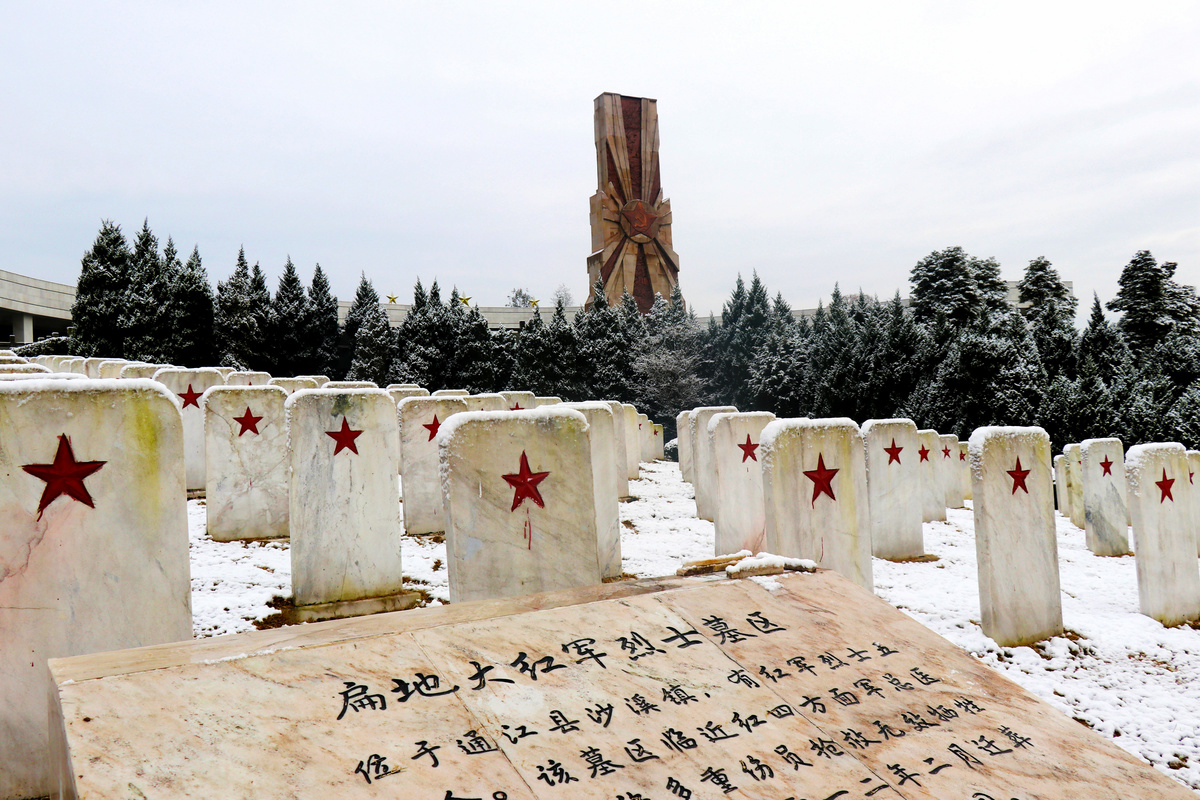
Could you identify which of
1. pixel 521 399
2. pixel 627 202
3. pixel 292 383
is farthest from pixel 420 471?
pixel 627 202

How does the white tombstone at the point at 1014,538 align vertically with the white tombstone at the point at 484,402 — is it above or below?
below

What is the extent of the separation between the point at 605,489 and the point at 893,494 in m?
3.29

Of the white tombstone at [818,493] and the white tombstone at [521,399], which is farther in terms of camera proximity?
the white tombstone at [521,399]

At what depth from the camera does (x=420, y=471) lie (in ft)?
20.6

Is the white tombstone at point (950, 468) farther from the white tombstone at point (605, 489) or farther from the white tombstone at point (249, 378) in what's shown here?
the white tombstone at point (249, 378)

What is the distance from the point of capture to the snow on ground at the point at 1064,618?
391 centimetres

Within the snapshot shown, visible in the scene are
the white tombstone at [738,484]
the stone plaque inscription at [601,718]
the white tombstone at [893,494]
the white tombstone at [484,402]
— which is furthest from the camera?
the white tombstone at [893,494]

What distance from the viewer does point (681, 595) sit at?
8.20 ft

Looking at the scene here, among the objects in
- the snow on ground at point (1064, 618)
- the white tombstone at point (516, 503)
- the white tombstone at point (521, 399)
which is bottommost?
the snow on ground at point (1064, 618)

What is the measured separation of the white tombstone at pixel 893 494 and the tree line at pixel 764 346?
13.4m

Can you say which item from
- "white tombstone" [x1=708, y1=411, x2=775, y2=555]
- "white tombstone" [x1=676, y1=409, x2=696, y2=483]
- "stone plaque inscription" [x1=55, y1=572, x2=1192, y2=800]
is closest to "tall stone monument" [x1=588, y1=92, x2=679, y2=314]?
"white tombstone" [x1=676, y1=409, x2=696, y2=483]

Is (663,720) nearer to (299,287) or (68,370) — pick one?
(68,370)

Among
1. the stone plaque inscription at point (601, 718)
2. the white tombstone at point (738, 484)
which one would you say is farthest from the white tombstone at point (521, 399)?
the stone plaque inscription at point (601, 718)

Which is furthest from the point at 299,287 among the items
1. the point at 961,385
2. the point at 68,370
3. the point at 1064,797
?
the point at 1064,797
